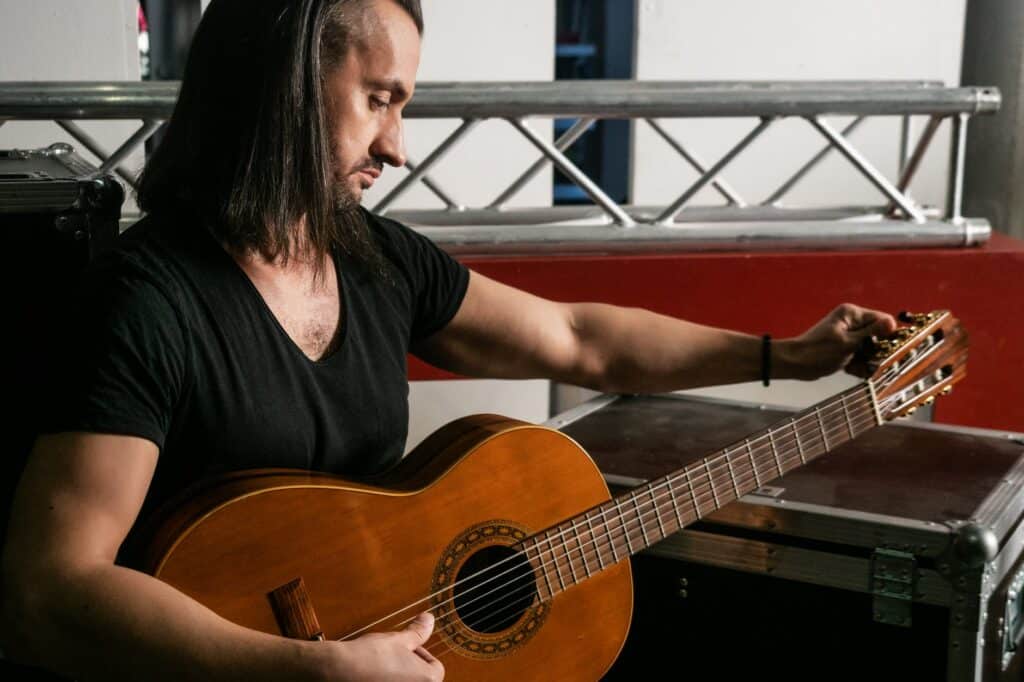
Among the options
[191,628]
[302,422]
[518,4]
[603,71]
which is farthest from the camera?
[603,71]

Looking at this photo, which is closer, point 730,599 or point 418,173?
point 730,599

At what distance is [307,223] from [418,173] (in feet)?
3.69

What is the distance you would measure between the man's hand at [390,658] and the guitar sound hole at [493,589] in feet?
0.39

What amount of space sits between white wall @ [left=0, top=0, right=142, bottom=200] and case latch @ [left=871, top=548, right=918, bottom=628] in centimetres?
284

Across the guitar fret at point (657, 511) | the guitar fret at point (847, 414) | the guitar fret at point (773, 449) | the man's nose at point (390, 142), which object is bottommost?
the guitar fret at point (657, 511)

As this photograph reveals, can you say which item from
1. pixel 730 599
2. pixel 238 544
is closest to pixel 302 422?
pixel 238 544

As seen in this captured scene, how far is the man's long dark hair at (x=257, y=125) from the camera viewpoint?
1.44 meters

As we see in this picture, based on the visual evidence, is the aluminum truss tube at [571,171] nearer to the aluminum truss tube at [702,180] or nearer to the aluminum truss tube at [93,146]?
the aluminum truss tube at [702,180]

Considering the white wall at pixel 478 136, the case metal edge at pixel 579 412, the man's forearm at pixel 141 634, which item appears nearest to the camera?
the man's forearm at pixel 141 634

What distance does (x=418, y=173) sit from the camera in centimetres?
265

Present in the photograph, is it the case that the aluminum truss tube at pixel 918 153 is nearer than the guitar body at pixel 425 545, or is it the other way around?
the guitar body at pixel 425 545

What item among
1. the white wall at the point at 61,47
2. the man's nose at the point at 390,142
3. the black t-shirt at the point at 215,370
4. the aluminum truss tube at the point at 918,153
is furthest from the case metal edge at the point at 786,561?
the white wall at the point at 61,47

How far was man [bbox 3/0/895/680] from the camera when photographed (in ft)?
4.03

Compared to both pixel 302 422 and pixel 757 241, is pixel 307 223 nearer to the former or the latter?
pixel 302 422
